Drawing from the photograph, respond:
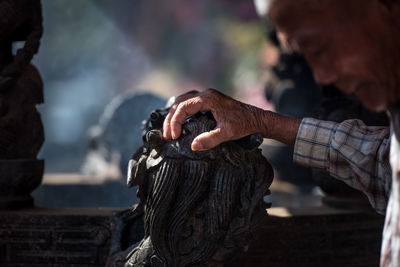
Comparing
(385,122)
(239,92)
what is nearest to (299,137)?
(385,122)

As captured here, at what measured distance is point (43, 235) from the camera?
2949 millimetres

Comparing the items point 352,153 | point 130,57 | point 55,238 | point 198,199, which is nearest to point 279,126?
point 352,153

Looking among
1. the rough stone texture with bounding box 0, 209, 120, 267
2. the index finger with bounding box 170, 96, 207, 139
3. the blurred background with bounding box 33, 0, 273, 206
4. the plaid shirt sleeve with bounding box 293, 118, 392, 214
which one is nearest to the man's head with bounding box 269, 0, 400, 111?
the plaid shirt sleeve with bounding box 293, 118, 392, 214

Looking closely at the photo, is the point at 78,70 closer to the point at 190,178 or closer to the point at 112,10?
the point at 112,10

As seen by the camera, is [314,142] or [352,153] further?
[314,142]

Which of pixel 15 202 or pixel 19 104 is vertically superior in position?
pixel 19 104

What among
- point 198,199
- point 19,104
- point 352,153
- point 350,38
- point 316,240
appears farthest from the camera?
point 19,104

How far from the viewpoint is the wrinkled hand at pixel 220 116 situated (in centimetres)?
205

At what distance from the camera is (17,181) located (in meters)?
3.31

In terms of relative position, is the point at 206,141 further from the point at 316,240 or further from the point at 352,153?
the point at 316,240

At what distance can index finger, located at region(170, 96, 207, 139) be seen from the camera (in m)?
2.07

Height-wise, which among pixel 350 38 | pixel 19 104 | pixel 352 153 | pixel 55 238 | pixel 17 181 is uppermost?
pixel 350 38

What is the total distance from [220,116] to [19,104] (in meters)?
1.88

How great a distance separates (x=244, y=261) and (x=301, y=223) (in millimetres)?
405
